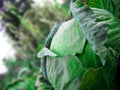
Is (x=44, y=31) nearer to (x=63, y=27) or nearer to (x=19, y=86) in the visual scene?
(x=19, y=86)

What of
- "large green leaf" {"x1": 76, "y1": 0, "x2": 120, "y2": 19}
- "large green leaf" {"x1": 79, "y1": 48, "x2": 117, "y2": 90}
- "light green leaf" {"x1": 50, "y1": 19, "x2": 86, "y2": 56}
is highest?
"large green leaf" {"x1": 76, "y1": 0, "x2": 120, "y2": 19}

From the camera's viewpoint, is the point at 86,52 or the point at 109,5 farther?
the point at 109,5

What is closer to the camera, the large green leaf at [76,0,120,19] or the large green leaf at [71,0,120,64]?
the large green leaf at [71,0,120,64]

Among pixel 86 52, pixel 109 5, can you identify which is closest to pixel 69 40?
pixel 86 52

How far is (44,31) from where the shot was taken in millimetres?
4836

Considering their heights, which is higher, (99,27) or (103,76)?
(99,27)

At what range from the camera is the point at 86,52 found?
892mm

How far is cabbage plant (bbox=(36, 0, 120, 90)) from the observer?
0.81 metres

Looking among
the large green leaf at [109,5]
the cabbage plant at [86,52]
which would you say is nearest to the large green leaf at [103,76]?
the cabbage plant at [86,52]

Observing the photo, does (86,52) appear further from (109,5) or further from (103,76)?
(109,5)

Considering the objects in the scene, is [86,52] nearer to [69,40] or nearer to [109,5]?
[69,40]

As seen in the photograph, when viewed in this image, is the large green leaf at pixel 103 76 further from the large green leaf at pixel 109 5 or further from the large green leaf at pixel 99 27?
the large green leaf at pixel 109 5

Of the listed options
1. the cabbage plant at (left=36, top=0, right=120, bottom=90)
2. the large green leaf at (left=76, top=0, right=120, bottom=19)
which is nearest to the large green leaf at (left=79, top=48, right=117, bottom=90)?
the cabbage plant at (left=36, top=0, right=120, bottom=90)

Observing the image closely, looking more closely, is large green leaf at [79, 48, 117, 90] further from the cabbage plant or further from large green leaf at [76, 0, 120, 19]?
large green leaf at [76, 0, 120, 19]
